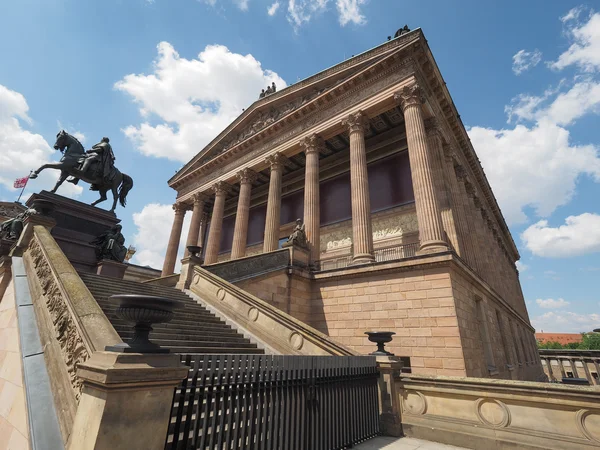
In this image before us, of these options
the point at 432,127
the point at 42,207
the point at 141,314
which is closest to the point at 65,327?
the point at 141,314

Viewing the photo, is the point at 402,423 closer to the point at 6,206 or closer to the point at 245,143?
the point at 245,143

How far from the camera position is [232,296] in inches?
356

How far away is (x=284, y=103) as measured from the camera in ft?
74.3

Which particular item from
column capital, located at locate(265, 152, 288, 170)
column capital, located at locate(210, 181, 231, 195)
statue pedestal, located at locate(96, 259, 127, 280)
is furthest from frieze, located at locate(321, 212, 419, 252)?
statue pedestal, located at locate(96, 259, 127, 280)

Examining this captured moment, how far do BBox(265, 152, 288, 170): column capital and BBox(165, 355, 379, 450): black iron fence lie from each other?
17.2 meters

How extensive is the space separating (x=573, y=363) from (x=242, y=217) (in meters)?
41.7

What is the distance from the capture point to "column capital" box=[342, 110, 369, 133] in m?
17.4

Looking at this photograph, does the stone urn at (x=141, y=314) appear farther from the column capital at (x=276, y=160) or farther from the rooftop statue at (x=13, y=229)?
the column capital at (x=276, y=160)

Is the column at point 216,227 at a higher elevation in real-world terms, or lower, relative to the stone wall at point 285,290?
higher

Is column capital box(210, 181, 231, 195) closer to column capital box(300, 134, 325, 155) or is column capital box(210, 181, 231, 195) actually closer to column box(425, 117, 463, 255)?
column capital box(300, 134, 325, 155)

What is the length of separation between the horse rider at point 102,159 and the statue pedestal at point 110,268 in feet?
12.2

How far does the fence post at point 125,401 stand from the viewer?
2.47m

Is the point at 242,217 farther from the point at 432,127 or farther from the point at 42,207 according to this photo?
the point at 432,127

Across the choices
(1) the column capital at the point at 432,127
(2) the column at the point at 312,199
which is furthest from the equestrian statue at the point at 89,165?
(1) the column capital at the point at 432,127
